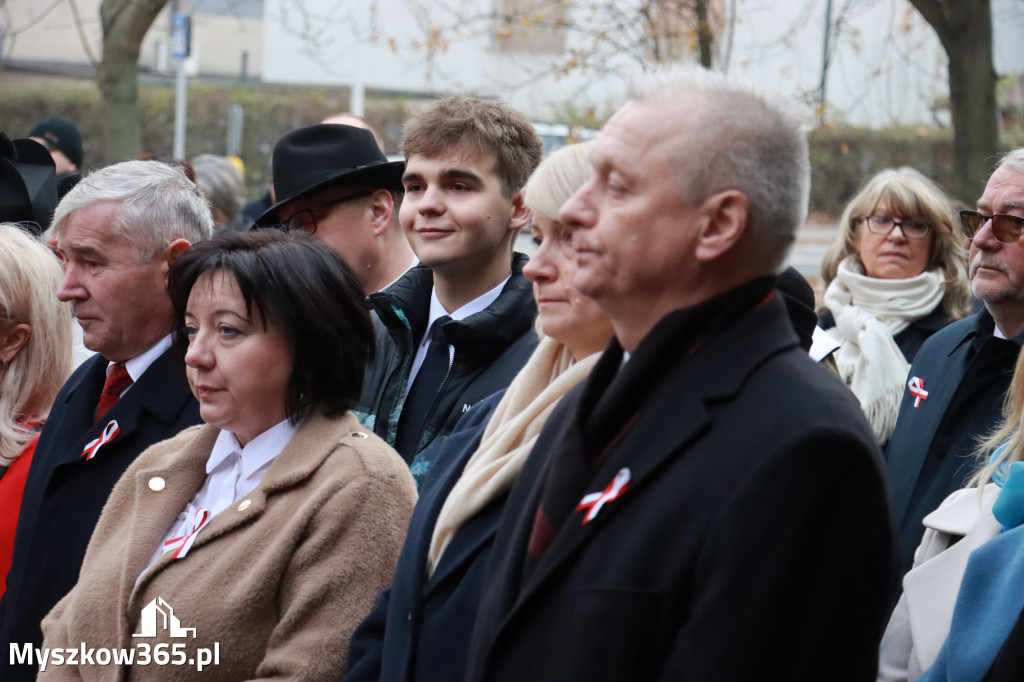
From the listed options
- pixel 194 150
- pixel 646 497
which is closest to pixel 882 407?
pixel 646 497

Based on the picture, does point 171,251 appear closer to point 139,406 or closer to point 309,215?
point 139,406

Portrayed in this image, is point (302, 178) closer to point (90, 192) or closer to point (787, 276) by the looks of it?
point (90, 192)

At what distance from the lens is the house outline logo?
292 centimetres

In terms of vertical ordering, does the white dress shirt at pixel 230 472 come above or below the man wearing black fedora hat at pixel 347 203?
below

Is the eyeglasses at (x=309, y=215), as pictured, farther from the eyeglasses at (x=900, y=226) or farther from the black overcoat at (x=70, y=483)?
the eyeglasses at (x=900, y=226)

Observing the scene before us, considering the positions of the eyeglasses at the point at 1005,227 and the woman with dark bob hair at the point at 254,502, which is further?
the eyeglasses at the point at 1005,227

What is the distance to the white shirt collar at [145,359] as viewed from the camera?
4.00 metres

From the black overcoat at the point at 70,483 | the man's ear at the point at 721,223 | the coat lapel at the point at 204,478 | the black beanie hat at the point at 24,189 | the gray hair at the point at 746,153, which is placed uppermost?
the gray hair at the point at 746,153

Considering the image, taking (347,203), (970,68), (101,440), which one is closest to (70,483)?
(101,440)

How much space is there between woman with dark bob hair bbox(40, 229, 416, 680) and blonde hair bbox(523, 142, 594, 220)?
0.70 m

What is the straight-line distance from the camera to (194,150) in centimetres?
2167

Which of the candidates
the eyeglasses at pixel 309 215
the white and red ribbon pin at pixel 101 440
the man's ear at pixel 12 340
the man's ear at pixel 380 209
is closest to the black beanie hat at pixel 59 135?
the eyeglasses at pixel 309 215

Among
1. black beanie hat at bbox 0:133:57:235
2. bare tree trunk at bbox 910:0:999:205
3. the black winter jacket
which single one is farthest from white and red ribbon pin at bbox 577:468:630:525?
bare tree trunk at bbox 910:0:999:205

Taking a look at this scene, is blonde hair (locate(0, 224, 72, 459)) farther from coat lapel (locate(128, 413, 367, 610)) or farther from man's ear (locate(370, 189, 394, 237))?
man's ear (locate(370, 189, 394, 237))
